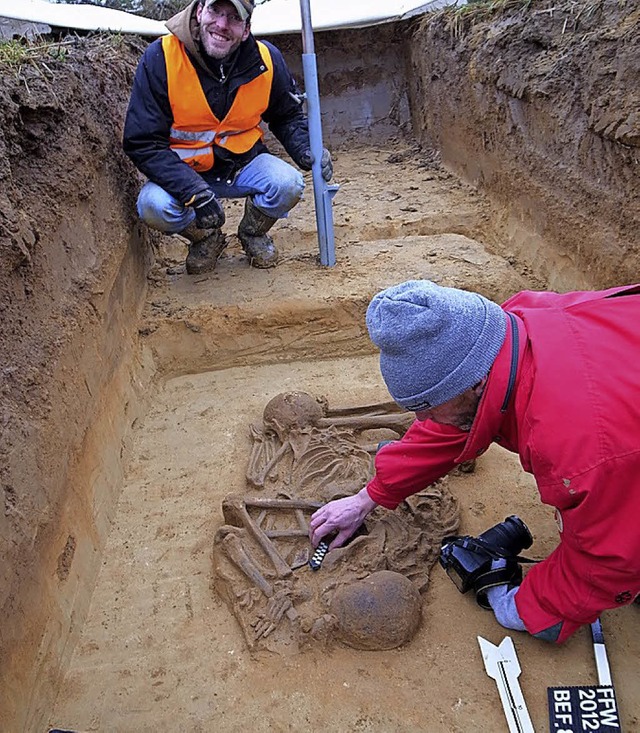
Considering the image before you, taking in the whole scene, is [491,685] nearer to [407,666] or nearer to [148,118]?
[407,666]

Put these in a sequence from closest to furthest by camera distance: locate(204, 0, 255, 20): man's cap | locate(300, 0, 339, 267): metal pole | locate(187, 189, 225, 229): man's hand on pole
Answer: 1. locate(204, 0, 255, 20): man's cap
2. locate(187, 189, 225, 229): man's hand on pole
3. locate(300, 0, 339, 267): metal pole

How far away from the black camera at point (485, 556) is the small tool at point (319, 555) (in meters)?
0.45

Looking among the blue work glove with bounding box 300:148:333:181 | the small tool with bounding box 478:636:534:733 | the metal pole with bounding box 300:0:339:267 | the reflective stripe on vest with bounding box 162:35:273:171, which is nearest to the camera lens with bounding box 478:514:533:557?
the small tool with bounding box 478:636:534:733

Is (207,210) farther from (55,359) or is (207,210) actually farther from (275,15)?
(275,15)

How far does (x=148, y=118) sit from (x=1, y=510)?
2731mm

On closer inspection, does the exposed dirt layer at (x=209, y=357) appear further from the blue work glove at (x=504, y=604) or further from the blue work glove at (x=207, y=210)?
the blue work glove at (x=207, y=210)

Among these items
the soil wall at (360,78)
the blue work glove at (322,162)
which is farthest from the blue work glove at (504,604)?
the soil wall at (360,78)

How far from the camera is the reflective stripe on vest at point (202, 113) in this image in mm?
3742

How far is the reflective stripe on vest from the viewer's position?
147 inches

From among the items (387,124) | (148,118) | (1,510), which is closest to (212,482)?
(1,510)

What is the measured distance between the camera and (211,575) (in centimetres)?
248

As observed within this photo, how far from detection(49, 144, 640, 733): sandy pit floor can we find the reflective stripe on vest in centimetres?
84

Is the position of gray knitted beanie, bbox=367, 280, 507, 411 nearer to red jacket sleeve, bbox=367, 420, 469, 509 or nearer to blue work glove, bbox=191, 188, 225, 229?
red jacket sleeve, bbox=367, 420, 469, 509

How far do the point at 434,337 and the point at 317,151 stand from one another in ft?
10.1
